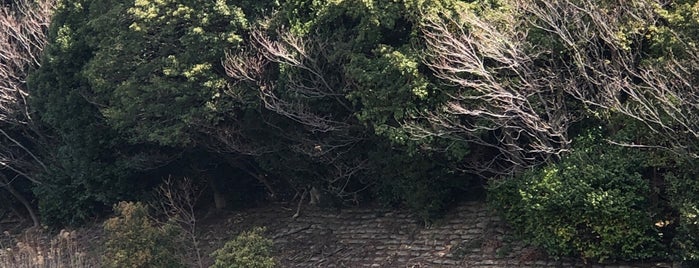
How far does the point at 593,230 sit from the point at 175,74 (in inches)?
308

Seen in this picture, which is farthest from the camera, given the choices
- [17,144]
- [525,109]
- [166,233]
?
[17,144]

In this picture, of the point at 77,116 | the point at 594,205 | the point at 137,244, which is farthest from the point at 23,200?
the point at 594,205

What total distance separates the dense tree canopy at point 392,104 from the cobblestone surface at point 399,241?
0.40 meters

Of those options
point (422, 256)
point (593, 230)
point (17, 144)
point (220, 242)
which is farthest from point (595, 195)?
point (17, 144)

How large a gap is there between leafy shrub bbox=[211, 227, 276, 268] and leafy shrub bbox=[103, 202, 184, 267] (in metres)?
1.23

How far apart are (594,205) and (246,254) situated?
206 inches

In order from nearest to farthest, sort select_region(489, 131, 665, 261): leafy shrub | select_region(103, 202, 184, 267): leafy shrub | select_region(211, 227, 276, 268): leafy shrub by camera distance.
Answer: select_region(489, 131, 665, 261): leafy shrub, select_region(211, 227, 276, 268): leafy shrub, select_region(103, 202, 184, 267): leafy shrub

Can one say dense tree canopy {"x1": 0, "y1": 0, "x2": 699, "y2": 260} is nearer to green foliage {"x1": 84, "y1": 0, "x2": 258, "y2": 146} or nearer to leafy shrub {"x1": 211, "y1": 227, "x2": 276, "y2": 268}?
green foliage {"x1": 84, "y1": 0, "x2": 258, "y2": 146}

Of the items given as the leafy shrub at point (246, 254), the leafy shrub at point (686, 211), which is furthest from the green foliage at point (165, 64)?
the leafy shrub at point (686, 211)

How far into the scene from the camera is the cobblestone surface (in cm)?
1381

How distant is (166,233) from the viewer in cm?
1416

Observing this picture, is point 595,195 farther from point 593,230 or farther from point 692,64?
point 692,64

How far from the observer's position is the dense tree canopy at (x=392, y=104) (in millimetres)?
11633

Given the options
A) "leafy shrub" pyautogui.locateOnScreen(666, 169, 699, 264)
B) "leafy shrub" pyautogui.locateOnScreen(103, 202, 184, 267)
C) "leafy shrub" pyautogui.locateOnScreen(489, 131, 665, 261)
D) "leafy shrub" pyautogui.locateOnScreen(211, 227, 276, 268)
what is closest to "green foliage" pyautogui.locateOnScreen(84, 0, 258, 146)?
"leafy shrub" pyautogui.locateOnScreen(103, 202, 184, 267)
